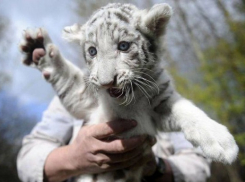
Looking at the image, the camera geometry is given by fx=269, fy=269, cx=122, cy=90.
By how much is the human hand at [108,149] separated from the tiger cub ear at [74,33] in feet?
1.65

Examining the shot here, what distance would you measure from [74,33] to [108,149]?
0.68 meters

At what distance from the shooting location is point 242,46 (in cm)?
442

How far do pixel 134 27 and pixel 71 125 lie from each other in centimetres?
84

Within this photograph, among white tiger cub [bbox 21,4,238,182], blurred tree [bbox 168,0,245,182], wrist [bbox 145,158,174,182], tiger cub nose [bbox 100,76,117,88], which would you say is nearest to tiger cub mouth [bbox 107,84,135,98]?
white tiger cub [bbox 21,4,238,182]

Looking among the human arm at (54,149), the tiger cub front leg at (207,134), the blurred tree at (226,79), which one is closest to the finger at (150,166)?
the human arm at (54,149)

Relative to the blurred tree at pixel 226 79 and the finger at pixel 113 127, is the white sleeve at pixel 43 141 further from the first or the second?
the blurred tree at pixel 226 79

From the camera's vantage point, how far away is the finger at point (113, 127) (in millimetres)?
1384

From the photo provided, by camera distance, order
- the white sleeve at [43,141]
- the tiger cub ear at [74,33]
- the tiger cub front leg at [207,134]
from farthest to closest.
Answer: the white sleeve at [43,141] → the tiger cub ear at [74,33] → the tiger cub front leg at [207,134]

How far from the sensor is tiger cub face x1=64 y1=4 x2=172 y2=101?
119 cm

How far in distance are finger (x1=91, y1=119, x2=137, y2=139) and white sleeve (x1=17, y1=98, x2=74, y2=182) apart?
0.47 meters

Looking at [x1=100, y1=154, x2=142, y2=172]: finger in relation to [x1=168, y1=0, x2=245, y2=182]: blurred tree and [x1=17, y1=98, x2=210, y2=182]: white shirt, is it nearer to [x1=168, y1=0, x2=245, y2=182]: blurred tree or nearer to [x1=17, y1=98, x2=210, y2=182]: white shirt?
[x1=17, y1=98, x2=210, y2=182]: white shirt

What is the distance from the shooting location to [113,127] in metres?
1.39

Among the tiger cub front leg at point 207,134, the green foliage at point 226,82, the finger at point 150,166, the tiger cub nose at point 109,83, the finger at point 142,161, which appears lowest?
the green foliage at point 226,82

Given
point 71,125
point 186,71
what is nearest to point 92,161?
point 71,125
